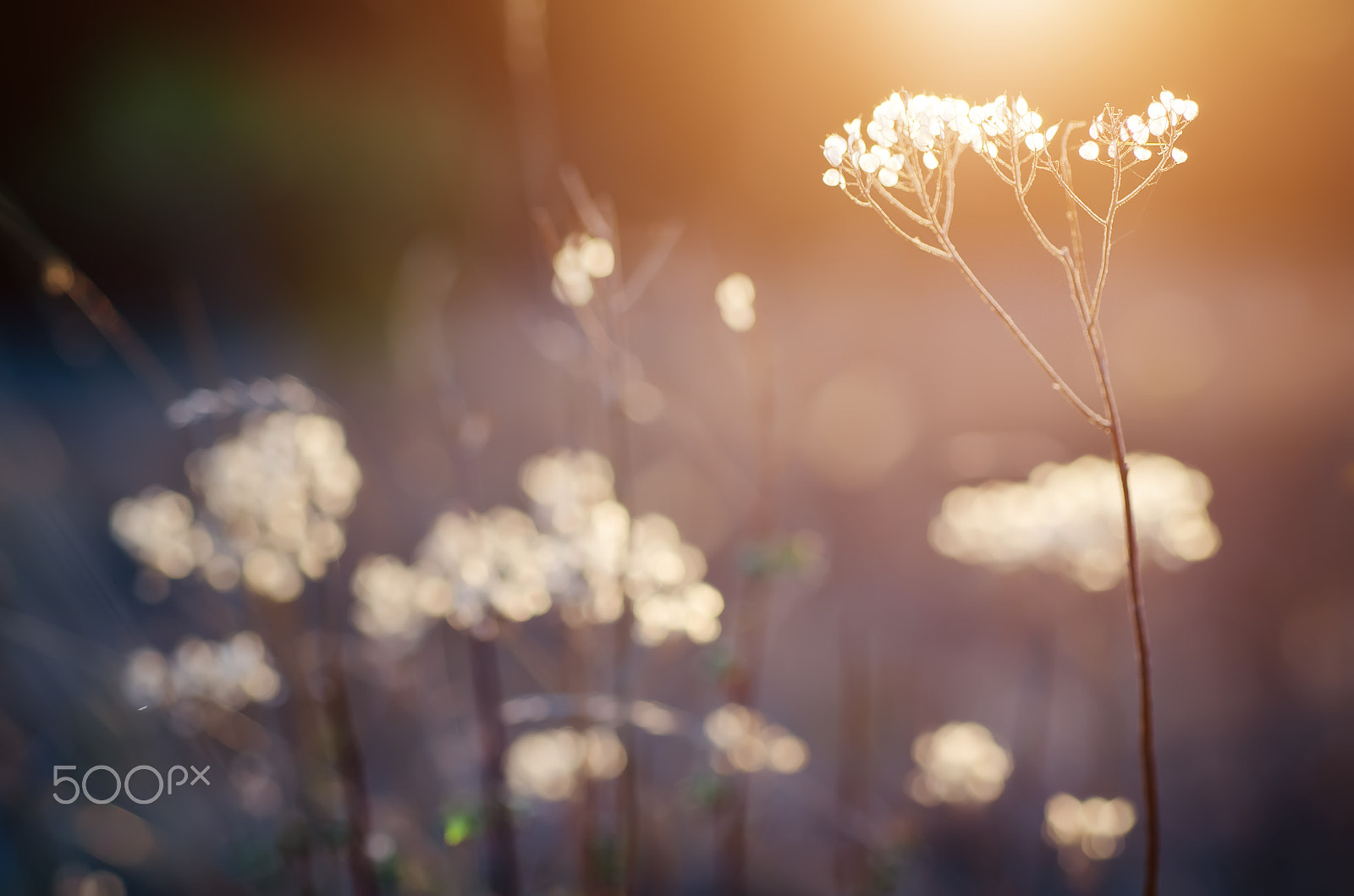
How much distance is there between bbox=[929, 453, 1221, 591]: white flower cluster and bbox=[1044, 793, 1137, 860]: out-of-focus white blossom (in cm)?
47

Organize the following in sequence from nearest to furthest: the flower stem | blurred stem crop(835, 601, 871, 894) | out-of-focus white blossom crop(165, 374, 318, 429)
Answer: the flower stem, out-of-focus white blossom crop(165, 374, 318, 429), blurred stem crop(835, 601, 871, 894)

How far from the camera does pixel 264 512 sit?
139 centimetres

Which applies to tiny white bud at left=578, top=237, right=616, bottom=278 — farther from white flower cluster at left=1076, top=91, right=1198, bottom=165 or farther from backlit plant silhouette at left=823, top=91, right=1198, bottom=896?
white flower cluster at left=1076, top=91, right=1198, bottom=165

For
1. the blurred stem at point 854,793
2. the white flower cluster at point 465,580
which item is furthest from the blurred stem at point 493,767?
the blurred stem at point 854,793

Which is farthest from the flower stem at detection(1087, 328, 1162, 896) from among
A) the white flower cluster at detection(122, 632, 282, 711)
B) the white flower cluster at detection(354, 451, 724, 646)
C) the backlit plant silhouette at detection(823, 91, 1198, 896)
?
the white flower cluster at detection(122, 632, 282, 711)

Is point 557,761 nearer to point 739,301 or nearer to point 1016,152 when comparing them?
point 739,301

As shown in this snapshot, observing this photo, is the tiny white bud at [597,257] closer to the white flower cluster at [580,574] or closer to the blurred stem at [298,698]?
the white flower cluster at [580,574]

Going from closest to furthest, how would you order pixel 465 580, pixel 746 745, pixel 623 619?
pixel 623 619 → pixel 465 580 → pixel 746 745

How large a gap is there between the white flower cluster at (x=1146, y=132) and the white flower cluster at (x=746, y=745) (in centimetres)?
101

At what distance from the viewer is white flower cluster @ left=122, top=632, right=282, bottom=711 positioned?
5.25 feet

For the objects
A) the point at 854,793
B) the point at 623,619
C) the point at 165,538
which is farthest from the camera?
the point at 854,793

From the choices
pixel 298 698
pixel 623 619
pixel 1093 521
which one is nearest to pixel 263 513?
pixel 298 698

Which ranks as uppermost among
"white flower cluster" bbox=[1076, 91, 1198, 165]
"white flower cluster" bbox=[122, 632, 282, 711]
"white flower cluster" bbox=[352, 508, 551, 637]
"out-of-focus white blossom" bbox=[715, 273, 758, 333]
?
"out-of-focus white blossom" bbox=[715, 273, 758, 333]

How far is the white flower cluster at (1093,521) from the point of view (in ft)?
4.95
